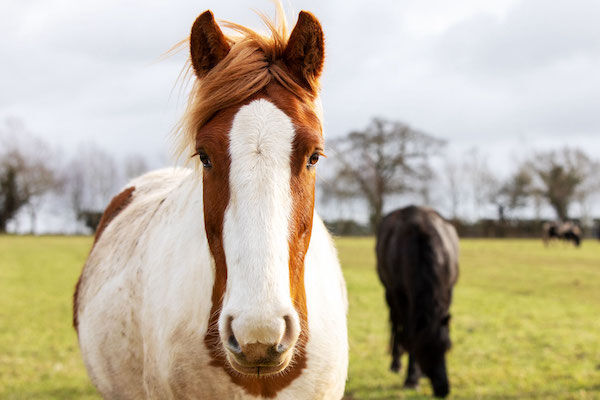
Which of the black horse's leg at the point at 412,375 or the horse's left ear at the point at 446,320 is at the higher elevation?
the horse's left ear at the point at 446,320

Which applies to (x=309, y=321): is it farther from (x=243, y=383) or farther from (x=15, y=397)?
(x=15, y=397)

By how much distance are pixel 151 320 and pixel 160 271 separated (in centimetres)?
24

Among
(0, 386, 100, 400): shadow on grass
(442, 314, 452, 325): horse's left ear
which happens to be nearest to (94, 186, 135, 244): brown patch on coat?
(0, 386, 100, 400): shadow on grass

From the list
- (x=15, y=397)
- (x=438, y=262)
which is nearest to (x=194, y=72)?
(x=438, y=262)

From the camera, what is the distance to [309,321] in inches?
91.7

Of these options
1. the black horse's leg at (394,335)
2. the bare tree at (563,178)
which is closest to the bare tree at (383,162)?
the bare tree at (563,178)

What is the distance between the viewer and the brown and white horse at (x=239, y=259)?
1.74m

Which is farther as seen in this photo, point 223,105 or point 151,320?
point 151,320

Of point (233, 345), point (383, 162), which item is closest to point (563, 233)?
point (383, 162)

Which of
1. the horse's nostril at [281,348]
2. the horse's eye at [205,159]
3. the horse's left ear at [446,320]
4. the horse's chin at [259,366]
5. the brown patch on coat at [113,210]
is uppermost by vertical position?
the horse's eye at [205,159]

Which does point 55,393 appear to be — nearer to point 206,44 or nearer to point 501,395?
point 501,395

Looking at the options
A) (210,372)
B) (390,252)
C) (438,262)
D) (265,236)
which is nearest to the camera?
(265,236)

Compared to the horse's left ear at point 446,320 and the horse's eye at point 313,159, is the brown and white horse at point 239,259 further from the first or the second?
the horse's left ear at point 446,320

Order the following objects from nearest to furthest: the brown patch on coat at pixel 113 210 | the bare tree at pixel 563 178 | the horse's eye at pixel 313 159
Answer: the horse's eye at pixel 313 159 → the brown patch on coat at pixel 113 210 → the bare tree at pixel 563 178
